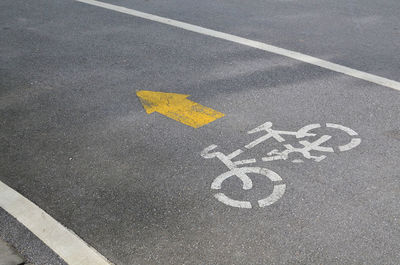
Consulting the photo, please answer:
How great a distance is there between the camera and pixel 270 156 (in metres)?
4.83

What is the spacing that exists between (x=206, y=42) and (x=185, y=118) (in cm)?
263

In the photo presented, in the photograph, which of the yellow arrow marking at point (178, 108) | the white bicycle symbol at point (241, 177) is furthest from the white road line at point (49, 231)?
the yellow arrow marking at point (178, 108)

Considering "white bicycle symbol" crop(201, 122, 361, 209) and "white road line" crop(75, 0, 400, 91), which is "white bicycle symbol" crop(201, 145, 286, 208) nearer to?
"white bicycle symbol" crop(201, 122, 361, 209)

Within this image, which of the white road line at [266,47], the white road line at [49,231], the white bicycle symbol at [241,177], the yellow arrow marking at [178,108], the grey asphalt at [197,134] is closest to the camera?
the white road line at [49,231]

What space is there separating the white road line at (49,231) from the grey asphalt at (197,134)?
0.07 metres

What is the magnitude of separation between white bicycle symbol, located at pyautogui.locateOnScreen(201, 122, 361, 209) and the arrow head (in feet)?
3.80

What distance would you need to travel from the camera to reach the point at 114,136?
17.5 feet

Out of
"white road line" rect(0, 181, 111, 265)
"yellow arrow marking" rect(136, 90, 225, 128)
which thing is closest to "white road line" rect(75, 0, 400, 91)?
"yellow arrow marking" rect(136, 90, 225, 128)

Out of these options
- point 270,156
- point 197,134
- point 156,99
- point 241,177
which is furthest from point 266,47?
point 241,177

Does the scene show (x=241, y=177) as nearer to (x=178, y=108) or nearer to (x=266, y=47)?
(x=178, y=108)

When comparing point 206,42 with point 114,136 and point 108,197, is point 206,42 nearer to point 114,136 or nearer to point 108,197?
point 114,136

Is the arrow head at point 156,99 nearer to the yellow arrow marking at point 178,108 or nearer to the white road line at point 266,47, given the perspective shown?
the yellow arrow marking at point 178,108

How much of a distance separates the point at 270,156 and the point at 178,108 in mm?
1498

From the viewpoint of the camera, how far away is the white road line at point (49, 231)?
3.64 m
